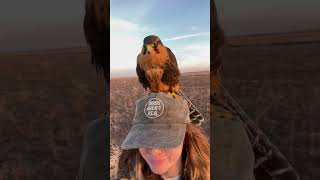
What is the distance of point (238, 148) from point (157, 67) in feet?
2.47

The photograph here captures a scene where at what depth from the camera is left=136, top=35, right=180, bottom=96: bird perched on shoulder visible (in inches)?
116

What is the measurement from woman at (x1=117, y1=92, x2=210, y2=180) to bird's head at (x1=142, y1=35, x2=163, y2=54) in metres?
0.30

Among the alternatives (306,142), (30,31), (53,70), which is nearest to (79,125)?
(53,70)

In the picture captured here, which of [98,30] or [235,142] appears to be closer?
[235,142]

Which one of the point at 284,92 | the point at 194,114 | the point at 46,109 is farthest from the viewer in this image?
the point at 46,109

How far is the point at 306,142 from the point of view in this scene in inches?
110

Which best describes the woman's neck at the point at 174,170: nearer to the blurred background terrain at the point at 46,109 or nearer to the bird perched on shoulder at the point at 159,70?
the bird perched on shoulder at the point at 159,70

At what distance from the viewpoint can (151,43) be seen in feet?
9.70

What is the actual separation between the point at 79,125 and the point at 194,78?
942mm

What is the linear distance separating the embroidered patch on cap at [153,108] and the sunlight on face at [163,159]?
0.23m

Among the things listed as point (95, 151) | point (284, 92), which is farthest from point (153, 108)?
point (284, 92)

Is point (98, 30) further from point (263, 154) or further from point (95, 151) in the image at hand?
point (263, 154)

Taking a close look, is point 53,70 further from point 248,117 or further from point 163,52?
point 248,117

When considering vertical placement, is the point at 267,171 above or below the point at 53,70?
below
